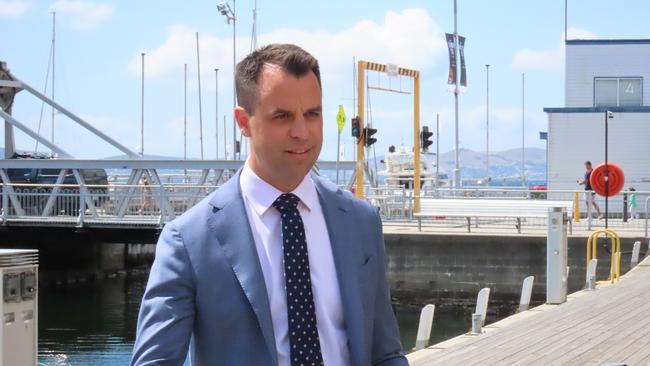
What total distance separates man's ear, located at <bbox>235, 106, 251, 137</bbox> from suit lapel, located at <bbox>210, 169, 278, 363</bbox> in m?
0.16

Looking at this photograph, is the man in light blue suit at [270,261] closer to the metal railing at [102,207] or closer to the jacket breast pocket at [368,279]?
the jacket breast pocket at [368,279]

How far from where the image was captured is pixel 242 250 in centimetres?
276

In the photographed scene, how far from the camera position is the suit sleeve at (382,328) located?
301 centimetres

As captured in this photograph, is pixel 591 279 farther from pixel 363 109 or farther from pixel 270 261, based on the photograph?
pixel 270 261

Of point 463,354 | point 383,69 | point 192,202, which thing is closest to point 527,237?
point 383,69

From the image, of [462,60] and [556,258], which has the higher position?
[462,60]

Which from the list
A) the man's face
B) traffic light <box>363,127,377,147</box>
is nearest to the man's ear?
the man's face

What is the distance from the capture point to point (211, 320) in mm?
2742

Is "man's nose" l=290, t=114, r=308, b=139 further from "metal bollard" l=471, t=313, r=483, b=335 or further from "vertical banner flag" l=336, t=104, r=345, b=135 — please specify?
"vertical banner flag" l=336, t=104, r=345, b=135

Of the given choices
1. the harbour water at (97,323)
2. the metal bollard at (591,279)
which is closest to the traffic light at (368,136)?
the harbour water at (97,323)

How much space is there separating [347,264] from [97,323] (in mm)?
24155

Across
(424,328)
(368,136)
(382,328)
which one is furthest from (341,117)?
(382,328)

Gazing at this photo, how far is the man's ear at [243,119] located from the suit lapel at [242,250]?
16cm

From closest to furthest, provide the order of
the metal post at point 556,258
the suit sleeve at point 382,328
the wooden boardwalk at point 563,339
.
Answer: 1. the suit sleeve at point 382,328
2. the wooden boardwalk at point 563,339
3. the metal post at point 556,258
